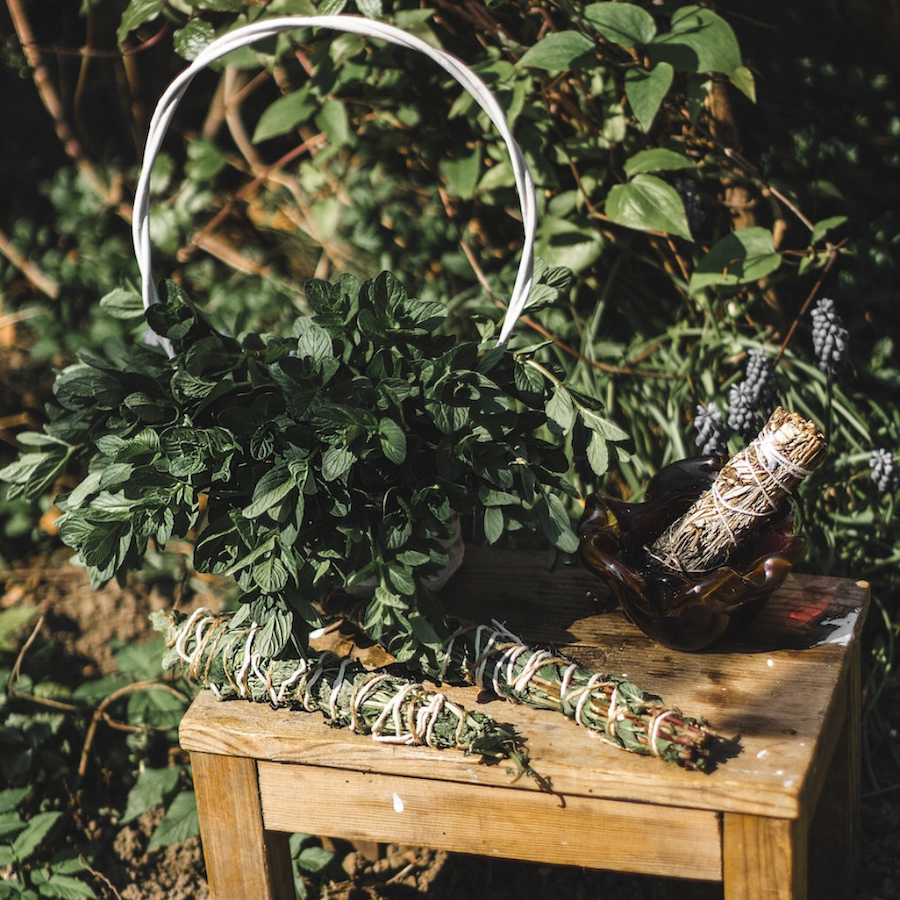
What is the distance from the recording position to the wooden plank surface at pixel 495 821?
1.13 meters

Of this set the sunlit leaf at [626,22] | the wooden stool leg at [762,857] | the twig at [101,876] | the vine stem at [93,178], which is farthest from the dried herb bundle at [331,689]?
the vine stem at [93,178]

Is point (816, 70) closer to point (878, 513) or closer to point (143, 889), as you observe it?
point (878, 513)

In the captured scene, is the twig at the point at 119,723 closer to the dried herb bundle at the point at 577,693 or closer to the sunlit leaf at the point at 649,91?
the dried herb bundle at the point at 577,693

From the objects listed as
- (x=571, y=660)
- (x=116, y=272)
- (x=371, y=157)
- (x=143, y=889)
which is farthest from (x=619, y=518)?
(x=116, y=272)

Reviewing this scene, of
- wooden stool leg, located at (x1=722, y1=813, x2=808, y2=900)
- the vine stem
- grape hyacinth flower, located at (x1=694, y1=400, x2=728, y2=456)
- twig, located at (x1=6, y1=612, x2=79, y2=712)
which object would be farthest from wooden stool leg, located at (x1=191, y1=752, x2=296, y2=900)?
the vine stem

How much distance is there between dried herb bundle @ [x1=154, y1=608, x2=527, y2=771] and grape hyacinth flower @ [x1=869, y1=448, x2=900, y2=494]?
828 mm

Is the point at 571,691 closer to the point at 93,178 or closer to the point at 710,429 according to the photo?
the point at 710,429

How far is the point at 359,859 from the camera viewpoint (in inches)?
69.8

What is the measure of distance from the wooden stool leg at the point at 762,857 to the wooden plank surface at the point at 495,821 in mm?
16

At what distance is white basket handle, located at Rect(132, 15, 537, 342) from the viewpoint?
128 cm

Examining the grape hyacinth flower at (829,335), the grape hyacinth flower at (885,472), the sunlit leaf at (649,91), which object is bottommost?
the grape hyacinth flower at (885,472)

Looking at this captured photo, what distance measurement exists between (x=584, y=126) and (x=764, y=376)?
0.69 meters

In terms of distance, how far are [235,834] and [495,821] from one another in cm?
35

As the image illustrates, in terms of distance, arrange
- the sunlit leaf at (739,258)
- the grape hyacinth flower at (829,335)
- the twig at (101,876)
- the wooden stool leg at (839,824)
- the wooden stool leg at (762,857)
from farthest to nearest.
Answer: the sunlit leaf at (739,258), the twig at (101,876), the grape hyacinth flower at (829,335), the wooden stool leg at (839,824), the wooden stool leg at (762,857)
